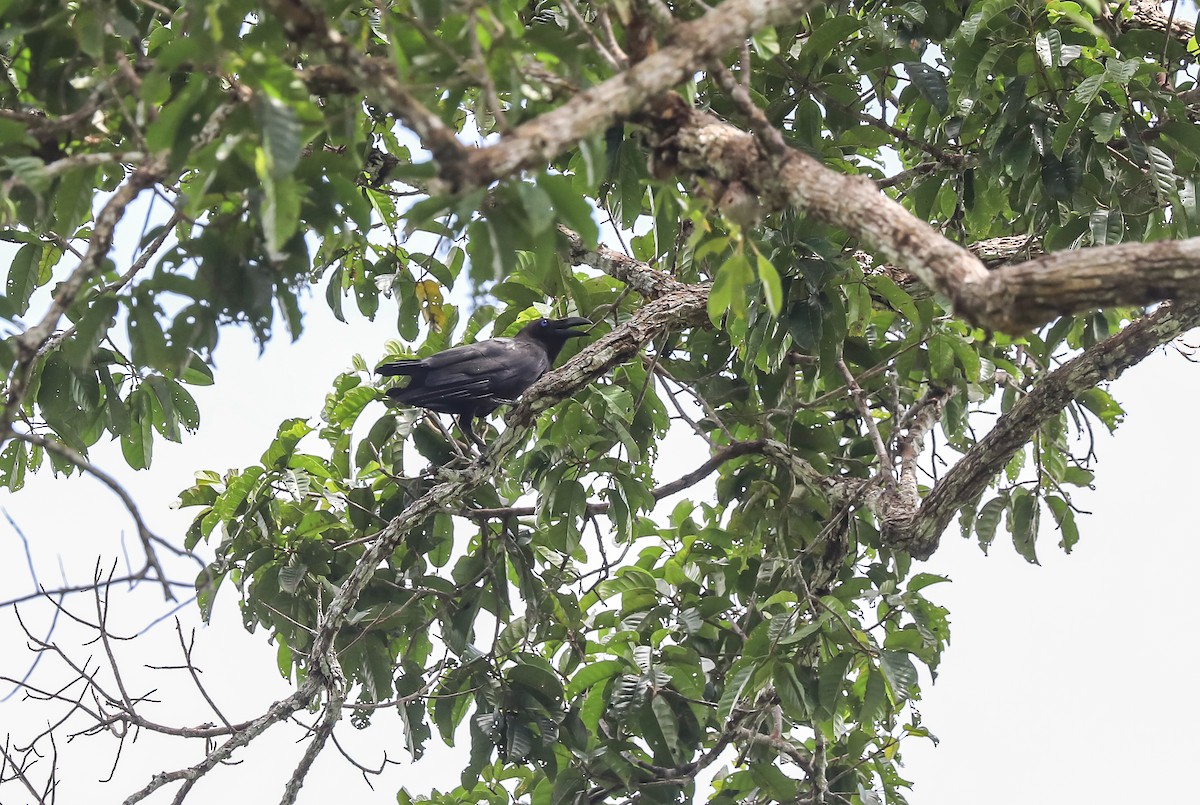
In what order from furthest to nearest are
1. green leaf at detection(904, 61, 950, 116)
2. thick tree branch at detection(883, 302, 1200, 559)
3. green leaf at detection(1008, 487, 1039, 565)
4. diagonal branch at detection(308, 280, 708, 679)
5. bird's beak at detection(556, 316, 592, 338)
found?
bird's beak at detection(556, 316, 592, 338) < green leaf at detection(1008, 487, 1039, 565) < diagonal branch at detection(308, 280, 708, 679) < green leaf at detection(904, 61, 950, 116) < thick tree branch at detection(883, 302, 1200, 559)

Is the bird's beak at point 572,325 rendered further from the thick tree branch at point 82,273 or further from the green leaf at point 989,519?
the thick tree branch at point 82,273

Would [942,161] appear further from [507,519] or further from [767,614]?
[507,519]

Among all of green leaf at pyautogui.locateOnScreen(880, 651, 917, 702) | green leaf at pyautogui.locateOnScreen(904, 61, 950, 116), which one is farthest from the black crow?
green leaf at pyautogui.locateOnScreen(880, 651, 917, 702)

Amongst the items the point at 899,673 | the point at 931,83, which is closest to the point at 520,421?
the point at 899,673

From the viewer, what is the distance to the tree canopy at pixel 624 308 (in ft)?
7.01

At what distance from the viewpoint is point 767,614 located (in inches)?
181

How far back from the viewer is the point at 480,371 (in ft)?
17.7

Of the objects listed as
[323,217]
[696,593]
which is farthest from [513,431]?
[323,217]

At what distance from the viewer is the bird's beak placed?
18.1ft

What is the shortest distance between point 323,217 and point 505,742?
2722mm

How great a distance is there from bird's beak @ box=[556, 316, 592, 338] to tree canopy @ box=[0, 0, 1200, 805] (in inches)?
4.9

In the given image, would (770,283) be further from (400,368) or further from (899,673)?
(400,368)

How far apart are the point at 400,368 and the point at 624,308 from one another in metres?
1.13

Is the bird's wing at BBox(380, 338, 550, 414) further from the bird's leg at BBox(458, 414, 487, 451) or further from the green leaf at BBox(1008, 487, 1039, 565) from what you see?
the green leaf at BBox(1008, 487, 1039, 565)
